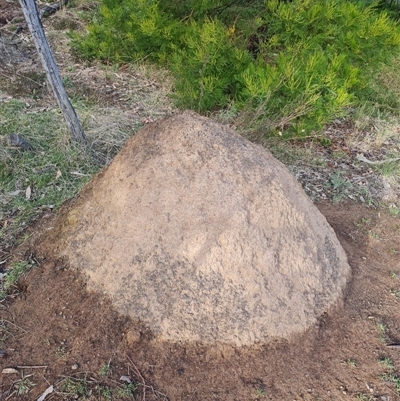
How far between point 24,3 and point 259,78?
1.86m

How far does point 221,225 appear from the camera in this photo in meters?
2.05

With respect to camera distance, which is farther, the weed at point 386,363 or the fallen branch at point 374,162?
the fallen branch at point 374,162

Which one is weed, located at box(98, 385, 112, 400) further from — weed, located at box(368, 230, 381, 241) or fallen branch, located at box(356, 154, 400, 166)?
fallen branch, located at box(356, 154, 400, 166)

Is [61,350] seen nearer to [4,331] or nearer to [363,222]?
[4,331]

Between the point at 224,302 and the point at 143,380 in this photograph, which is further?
the point at 224,302

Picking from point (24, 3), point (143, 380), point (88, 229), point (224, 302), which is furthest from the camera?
point (24, 3)

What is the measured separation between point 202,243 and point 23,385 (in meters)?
0.98

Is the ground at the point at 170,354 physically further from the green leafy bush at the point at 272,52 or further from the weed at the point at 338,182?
the green leafy bush at the point at 272,52

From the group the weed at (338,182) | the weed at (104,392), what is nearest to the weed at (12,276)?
the weed at (104,392)

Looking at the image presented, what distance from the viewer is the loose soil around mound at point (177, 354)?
1.91 metres

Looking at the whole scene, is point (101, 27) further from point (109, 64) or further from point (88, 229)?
point (88, 229)

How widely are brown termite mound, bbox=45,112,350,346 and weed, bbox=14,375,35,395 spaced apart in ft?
1.60

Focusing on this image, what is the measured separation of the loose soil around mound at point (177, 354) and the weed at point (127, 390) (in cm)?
2

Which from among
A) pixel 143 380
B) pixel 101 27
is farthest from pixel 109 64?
pixel 143 380
